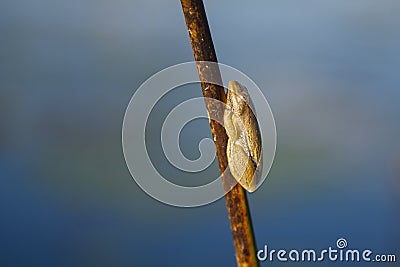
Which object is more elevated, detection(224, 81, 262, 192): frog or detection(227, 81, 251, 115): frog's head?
detection(227, 81, 251, 115): frog's head

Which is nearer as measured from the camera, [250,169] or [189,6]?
[189,6]

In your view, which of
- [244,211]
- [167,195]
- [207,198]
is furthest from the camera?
[167,195]

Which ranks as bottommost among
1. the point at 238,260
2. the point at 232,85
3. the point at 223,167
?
the point at 238,260

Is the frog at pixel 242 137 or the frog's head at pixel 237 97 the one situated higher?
the frog's head at pixel 237 97

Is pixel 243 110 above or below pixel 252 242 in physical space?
above

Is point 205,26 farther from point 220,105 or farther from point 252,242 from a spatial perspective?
point 252,242

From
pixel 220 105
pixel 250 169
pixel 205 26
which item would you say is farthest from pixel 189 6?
pixel 250 169

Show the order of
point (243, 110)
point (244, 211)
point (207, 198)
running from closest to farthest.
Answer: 1. point (244, 211)
2. point (243, 110)
3. point (207, 198)
